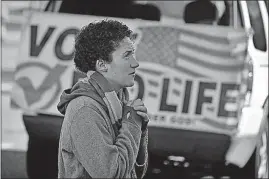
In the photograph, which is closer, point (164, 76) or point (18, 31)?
point (164, 76)

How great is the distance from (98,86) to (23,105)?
3007 mm

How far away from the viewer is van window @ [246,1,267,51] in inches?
196

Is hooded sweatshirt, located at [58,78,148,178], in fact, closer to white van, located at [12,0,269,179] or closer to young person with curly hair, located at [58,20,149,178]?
young person with curly hair, located at [58,20,149,178]

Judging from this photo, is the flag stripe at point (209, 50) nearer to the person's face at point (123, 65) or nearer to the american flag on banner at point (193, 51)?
the american flag on banner at point (193, 51)

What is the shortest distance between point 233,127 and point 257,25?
2.55 feet

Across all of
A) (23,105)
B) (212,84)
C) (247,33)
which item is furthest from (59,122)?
(247,33)

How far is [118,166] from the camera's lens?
1783 mm

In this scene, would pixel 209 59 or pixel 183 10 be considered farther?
pixel 183 10

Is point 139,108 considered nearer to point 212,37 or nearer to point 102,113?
point 102,113

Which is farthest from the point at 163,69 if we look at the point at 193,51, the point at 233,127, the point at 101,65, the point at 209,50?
the point at 101,65

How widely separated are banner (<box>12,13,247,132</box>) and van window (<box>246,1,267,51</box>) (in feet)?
0.76

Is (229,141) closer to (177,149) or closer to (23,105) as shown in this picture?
(177,149)

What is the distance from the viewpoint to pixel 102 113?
183 centimetres

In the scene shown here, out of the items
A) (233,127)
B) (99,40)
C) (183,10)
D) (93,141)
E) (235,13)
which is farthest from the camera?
(235,13)
